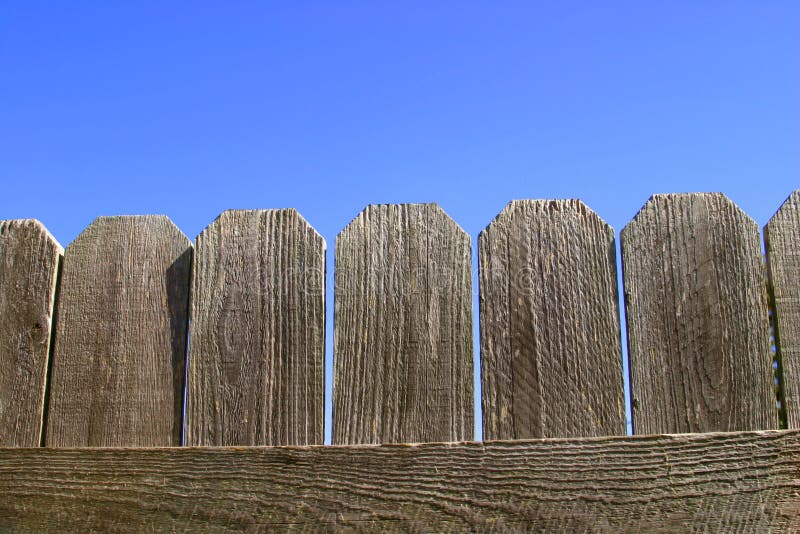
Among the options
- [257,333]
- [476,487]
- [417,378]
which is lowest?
[476,487]

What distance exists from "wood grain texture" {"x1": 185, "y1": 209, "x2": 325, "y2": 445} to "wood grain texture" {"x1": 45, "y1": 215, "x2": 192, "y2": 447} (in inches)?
2.9

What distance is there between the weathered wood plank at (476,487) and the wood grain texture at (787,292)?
161mm

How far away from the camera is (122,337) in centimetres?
222

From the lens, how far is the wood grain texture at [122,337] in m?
2.15

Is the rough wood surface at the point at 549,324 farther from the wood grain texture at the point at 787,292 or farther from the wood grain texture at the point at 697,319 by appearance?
the wood grain texture at the point at 787,292

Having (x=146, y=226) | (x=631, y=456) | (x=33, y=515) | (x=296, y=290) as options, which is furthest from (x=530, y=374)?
(x=33, y=515)

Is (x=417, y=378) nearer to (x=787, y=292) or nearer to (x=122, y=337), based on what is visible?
(x=122, y=337)

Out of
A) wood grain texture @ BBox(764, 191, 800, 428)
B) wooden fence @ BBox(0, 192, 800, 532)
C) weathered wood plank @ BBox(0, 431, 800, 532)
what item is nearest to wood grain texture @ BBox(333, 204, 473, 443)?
wooden fence @ BBox(0, 192, 800, 532)

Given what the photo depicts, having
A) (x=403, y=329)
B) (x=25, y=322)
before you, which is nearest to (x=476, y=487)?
(x=403, y=329)

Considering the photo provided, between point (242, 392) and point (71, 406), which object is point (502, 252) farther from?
point (71, 406)

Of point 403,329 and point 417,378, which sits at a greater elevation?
point 403,329

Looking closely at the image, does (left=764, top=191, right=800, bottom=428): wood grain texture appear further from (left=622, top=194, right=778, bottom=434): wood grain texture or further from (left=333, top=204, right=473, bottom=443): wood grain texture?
(left=333, top=204, right=473, bottom=443): wood grain texture

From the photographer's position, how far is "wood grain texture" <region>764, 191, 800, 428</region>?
6.60ft

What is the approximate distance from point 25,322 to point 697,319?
2030mm
